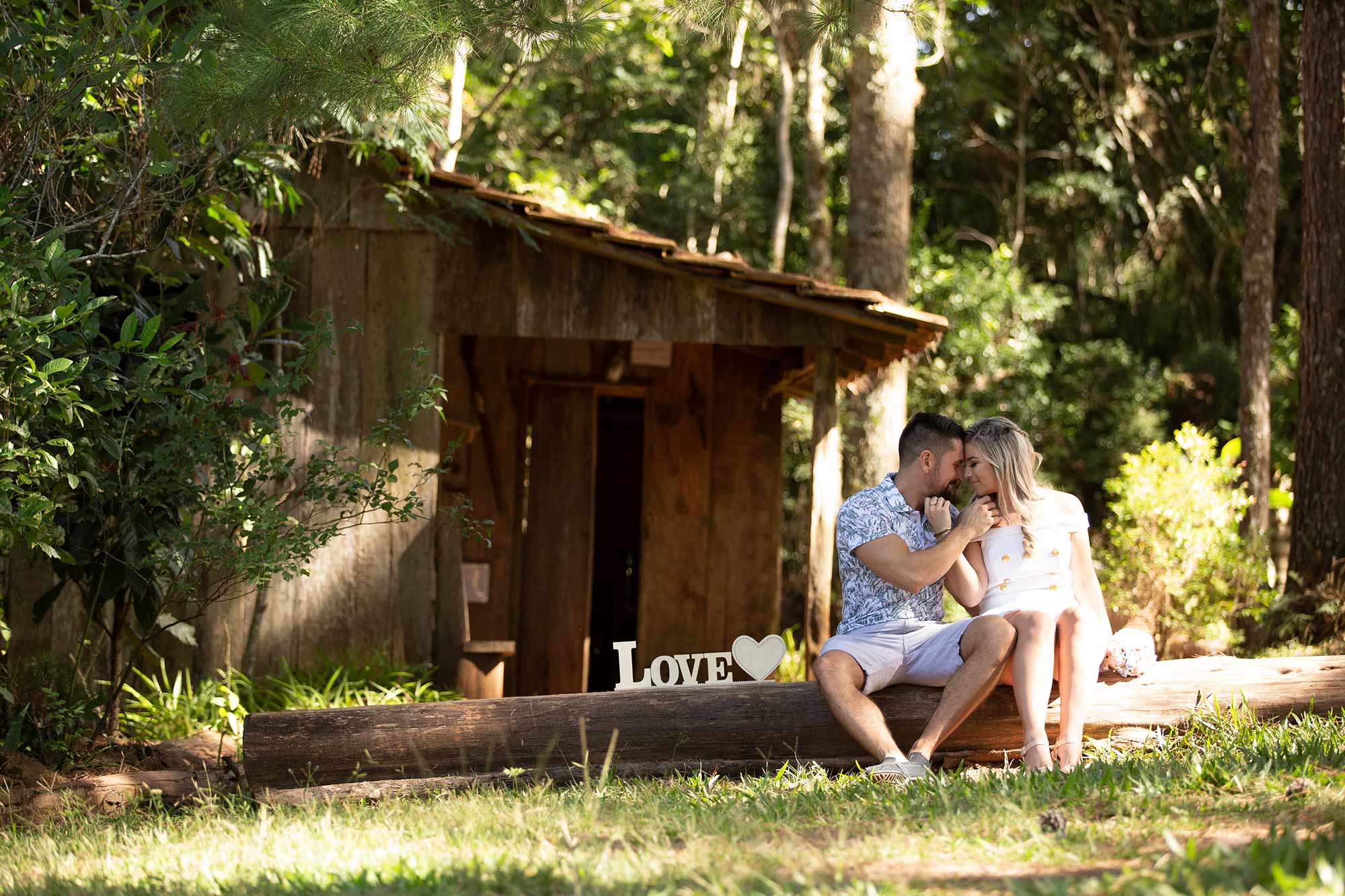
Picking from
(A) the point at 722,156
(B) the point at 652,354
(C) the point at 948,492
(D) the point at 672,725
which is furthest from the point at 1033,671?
(A) the point at 722,156

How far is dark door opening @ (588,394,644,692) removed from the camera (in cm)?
1223

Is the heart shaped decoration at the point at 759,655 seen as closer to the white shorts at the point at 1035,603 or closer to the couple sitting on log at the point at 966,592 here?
the couple sitting on log at the point at 966,592

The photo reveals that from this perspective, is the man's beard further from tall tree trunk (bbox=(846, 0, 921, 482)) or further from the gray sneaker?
tall tree trunk (bbox=(846, 0, 921, 482))

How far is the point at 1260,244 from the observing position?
511 inches

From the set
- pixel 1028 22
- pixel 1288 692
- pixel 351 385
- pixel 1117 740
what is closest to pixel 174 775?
pixel 351 385

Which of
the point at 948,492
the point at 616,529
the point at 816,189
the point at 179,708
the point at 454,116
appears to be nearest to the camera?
the point at 948,492

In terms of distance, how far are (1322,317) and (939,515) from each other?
155 inches

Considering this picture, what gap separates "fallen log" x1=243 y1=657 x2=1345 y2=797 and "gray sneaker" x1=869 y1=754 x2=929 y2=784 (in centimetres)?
53

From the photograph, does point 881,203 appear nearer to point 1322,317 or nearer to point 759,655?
point 1322,317

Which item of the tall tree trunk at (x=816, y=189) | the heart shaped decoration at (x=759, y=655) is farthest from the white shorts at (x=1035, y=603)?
the tall tree trunk at (x=816, y=189)

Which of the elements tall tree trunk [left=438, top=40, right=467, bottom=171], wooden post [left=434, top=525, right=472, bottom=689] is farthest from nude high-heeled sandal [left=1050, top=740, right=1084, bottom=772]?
tall tree trunk [left=438, top=40, right=467, bottom=171]

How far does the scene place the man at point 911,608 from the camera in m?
5.06

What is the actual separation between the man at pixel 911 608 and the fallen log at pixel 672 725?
7.1 inches

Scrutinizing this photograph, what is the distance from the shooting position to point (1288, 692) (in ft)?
18.0
